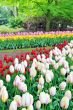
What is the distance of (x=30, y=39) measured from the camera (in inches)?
617

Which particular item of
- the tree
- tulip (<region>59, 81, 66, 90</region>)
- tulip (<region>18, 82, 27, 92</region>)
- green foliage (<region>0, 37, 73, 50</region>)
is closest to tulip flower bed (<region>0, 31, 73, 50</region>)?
green foliage (<region>0, 37, 73, 50</region>)

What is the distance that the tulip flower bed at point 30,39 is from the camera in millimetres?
15200

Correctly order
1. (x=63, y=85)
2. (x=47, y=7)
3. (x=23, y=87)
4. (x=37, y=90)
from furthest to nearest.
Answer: (x=47, y=7) < (x=37, y=90) < (x=63, y=85) < (x=23, y=87)

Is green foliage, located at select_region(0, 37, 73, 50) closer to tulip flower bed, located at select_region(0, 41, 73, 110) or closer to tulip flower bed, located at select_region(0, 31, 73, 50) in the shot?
tulip flower bed, located at select_region(0, 31, 73, 50)

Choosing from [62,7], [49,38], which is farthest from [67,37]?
[62,7]

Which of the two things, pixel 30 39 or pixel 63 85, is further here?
pixel 30 39

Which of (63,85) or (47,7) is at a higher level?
(63,85)

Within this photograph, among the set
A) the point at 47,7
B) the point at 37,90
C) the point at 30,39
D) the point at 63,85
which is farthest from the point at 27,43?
the point at 63,85

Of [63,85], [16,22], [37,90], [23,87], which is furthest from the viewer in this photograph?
[16,22]

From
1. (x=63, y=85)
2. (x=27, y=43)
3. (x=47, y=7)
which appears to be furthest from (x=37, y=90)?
(x=47, y=7)

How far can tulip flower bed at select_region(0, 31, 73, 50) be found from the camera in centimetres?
1520

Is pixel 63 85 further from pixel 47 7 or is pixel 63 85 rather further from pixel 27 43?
pixel 47 7

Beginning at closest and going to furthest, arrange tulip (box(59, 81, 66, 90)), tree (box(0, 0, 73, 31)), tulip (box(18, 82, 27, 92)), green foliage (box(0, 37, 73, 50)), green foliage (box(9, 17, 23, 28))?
1. tulip (box(18, 82, 27, 92))
2. tulip (box(59, 81, 66, 90))
3. green foliage (box(0, 37, 73, 50))
4. tree (box(0, 0, 73, 31))
5. green foliage (box(9, 17, 23, 28))

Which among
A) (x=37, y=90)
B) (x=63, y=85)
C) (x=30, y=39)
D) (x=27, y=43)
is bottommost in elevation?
(x=27, y=43)
